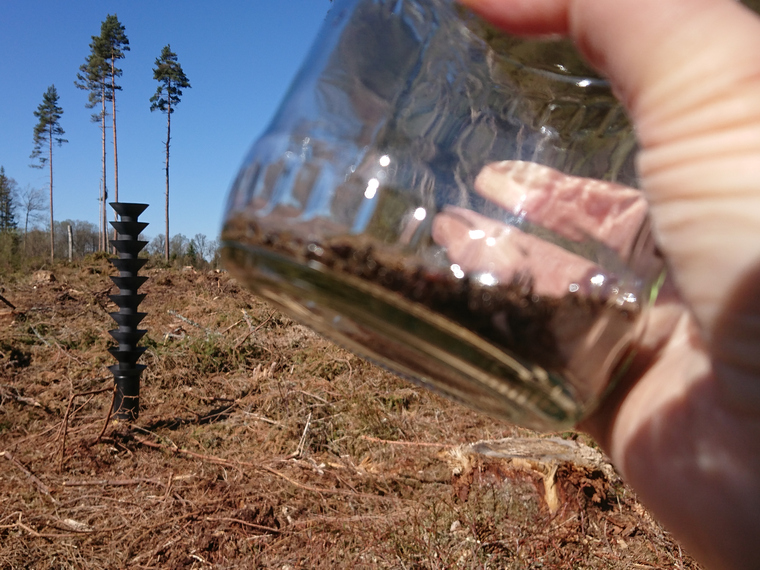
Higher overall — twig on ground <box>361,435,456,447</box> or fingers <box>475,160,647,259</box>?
fingers <box>475,160,647,259</box>

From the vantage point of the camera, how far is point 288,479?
144 inches

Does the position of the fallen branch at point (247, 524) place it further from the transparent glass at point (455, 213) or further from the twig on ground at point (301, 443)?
the transparent glass at point (455, 213)

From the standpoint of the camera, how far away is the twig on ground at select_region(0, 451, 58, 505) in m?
3.40

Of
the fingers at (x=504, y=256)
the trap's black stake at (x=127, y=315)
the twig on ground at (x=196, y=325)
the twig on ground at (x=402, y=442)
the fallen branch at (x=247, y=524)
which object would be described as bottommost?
the twig on ground at (x=196, y=325)

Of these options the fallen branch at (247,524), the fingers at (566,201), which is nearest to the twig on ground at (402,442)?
the fallen branch at (247,524)

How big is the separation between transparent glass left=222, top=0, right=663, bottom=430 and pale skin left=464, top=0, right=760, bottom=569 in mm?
71

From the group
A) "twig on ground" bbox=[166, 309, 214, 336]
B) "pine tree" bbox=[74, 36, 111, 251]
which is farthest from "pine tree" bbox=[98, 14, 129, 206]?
"twig on ground" bbox=[166, 309, 214, 336]

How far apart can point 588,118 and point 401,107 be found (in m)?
0.29

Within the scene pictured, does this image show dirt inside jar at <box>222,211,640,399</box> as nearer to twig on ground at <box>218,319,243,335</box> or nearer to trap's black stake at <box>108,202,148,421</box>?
trap's black stake at <box>108,202,148,421</box>

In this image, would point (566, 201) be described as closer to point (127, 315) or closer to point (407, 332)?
point (407, 332)

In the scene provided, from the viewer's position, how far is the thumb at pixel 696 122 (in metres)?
0.50

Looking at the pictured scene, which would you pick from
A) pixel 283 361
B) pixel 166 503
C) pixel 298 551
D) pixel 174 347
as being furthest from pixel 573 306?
pixel 174 347

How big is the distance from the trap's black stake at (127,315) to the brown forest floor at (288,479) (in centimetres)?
16


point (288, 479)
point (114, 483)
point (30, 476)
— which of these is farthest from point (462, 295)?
point (30, 476)
